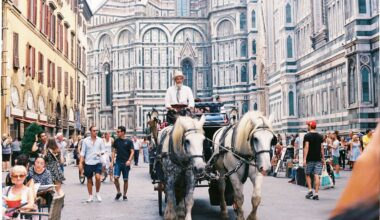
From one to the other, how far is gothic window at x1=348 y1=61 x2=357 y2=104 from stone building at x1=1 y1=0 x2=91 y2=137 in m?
13.3

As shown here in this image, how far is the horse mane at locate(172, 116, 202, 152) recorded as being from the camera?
6.52m

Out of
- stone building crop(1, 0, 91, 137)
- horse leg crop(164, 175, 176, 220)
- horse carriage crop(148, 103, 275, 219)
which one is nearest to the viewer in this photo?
horse carriage crop(148, 103, 275, 219)

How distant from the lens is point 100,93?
60625 mm

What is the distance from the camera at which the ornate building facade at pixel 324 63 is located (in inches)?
841

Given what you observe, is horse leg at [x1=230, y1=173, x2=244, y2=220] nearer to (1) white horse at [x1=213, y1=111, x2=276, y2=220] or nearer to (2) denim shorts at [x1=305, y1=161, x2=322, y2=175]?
(1) white horse at [x1=213, y1=111, x2=276, y2=220]

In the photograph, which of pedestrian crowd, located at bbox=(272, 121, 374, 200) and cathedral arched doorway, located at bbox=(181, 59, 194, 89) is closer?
pedestrian crowd, located at bbox=(272, 121, 374, 200)

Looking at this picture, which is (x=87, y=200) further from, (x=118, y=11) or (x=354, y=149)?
(x=118, y=11)

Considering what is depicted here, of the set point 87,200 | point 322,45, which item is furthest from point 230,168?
point 322,45

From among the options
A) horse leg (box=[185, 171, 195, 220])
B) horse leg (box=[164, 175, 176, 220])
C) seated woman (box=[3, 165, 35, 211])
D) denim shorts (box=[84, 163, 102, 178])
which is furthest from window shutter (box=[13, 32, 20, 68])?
seated woman (box=[3, 165, 35, 211])

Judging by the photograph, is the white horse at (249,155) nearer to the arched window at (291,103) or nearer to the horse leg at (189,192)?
the horse leg at (189,192)

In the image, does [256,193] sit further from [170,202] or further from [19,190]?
A: [19,190]

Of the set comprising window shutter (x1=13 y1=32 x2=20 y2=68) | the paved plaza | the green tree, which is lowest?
the paved plaza

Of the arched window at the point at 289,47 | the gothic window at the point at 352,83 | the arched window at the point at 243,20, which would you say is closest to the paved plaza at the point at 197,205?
the gothic window at the point at 352,83

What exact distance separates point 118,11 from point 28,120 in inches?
1708
